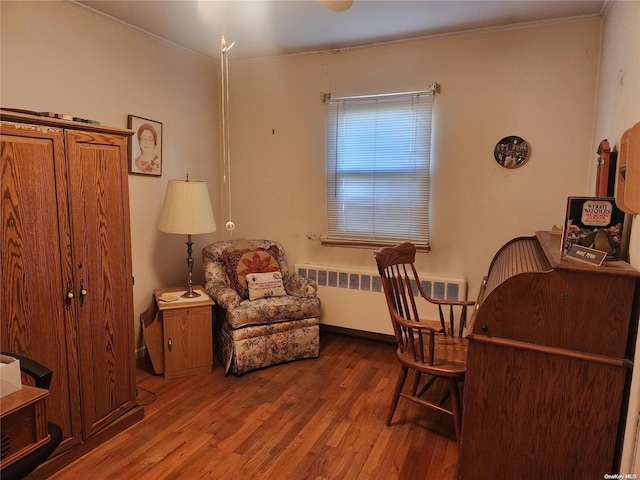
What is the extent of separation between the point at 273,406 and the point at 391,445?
2.50 ft

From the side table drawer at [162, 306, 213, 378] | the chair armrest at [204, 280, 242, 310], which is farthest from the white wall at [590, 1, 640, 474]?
the side table drawer at [162, 306, 213, 378]

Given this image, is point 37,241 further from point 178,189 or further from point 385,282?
point 385,282

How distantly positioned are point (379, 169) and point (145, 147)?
1841 mm

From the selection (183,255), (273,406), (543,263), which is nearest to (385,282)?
(543,263)

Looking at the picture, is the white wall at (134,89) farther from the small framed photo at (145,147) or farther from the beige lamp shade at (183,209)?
the beige lamp shade at (183,209)

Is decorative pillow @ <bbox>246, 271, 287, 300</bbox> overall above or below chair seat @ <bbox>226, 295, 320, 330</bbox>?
above

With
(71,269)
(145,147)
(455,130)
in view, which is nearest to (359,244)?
(455,130)

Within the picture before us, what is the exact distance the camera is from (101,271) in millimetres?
2061

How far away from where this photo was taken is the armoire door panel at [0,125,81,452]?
1658 millimetres

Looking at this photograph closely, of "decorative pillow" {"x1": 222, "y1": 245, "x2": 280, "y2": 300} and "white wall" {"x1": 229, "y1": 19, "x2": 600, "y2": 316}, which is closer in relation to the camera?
"white wall" {"x1": 229, "y1": 19, "x2": 600, "y2": 316}

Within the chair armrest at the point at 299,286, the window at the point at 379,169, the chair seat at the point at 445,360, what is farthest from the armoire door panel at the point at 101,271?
the window at the point at 379,169

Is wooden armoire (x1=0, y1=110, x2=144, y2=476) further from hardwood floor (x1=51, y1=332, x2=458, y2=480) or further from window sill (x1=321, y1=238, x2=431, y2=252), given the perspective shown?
window sill (x1=321, y1=238, x2=431, y2=252)

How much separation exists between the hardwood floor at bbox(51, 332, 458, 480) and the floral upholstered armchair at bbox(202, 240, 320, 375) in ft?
0.49

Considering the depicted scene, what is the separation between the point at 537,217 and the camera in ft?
9.66
